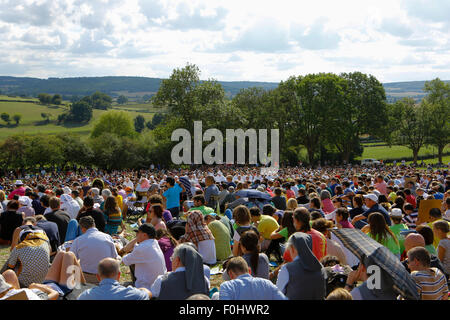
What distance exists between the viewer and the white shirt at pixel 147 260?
20.4 feet

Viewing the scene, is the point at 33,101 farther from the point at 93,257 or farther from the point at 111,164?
the point at 93,257

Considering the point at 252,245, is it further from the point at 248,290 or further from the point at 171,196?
the point at 171,196

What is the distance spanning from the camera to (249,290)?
4340 mm

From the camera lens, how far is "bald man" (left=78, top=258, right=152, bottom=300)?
4.39m

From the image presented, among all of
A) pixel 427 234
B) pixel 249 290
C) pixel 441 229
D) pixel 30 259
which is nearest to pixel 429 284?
pixel 427 234

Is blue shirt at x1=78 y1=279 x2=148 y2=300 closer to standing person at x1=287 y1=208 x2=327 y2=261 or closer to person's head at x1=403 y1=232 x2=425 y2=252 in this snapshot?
standing person at x1=287 y1=208 x2=327 y2=261

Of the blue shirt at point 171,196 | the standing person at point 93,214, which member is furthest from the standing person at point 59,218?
the blue shirt at point 171,196

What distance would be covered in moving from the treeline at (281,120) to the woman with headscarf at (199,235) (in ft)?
142

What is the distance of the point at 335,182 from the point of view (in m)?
16.5

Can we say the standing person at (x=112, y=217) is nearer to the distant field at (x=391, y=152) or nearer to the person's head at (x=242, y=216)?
the person's head at (x=242, y=216)

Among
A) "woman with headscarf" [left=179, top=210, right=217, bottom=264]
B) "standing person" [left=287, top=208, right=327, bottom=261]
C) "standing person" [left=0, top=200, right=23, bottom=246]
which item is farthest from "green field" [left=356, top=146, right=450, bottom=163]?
"standing person" [left=287, top=208, right=327, bottom=261]

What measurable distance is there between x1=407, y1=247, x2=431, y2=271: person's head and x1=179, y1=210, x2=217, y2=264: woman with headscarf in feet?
12.2

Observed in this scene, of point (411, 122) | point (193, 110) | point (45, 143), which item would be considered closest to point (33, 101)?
point (45, 143)
